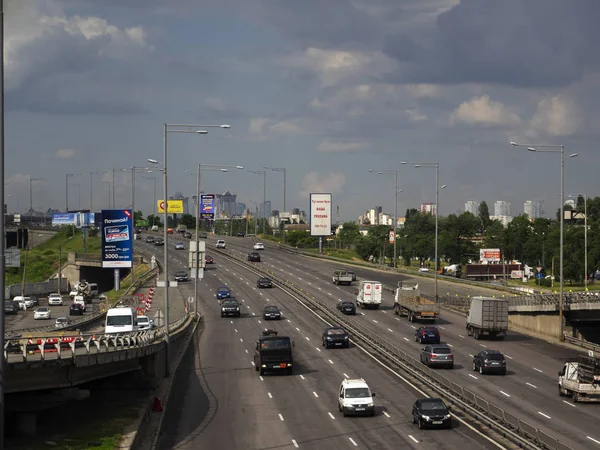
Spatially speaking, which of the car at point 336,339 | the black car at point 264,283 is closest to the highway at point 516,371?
the black car at point 264,283

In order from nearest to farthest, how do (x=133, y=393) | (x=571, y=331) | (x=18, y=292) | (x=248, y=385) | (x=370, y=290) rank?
1. (x=133, y=393)
2. (x=248, y=385)
3. (x=571, y=331)
4. (x=370, y=290)
5. (x=18, y=292)

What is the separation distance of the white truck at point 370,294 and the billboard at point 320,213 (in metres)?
50.1

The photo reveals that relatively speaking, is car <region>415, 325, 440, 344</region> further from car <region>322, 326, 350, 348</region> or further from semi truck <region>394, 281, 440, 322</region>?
semi truck <region>394, 281, 440, 322</region>

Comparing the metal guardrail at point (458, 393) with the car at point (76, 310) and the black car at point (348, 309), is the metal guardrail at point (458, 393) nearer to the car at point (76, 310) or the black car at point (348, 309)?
the black car at point (348, 309)

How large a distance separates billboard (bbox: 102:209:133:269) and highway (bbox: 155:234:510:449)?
36.6 feet

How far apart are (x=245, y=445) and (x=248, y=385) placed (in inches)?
583

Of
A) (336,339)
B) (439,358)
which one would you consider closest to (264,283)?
(336,339)

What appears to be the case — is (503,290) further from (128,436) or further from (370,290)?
(128,436)

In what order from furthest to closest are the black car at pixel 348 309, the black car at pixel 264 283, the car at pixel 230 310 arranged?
the black car at pixel 264 283, the car at pixel 230 310, the black car at pixel 348 309

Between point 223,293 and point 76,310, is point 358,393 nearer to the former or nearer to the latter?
point 223,293

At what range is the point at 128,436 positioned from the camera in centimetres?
3394

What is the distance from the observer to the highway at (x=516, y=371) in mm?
37219

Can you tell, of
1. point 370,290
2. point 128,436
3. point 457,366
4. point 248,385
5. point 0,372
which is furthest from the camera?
Answer: point 370,290

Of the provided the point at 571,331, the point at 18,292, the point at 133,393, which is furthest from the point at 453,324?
the point at 18,292
